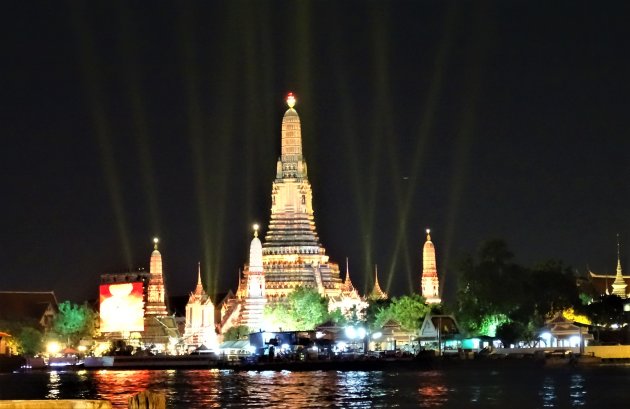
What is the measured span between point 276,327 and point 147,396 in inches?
3377

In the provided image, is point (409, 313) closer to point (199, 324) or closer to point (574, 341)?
point (574, 341)

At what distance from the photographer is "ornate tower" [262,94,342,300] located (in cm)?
11488

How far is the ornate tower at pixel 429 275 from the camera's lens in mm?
124562

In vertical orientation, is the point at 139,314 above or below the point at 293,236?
below

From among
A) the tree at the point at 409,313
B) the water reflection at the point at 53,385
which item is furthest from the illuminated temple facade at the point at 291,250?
the water reflection at the point at 53,385

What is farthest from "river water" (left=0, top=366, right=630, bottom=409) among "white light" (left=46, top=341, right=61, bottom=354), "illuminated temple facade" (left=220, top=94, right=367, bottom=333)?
"white light" (left=46, top=341, right=61, bottom=354)

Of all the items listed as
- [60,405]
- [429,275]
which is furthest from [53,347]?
[60,405]

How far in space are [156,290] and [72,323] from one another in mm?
10770

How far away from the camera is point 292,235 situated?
384 feet

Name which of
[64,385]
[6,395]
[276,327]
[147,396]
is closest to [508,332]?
[276,327]

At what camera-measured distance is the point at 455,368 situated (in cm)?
8769

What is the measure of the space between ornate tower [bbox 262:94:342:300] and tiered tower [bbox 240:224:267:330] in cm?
239

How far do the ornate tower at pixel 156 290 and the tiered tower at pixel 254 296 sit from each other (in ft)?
45.7

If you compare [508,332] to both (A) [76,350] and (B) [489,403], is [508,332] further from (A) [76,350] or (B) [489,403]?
(B) [489,403]
